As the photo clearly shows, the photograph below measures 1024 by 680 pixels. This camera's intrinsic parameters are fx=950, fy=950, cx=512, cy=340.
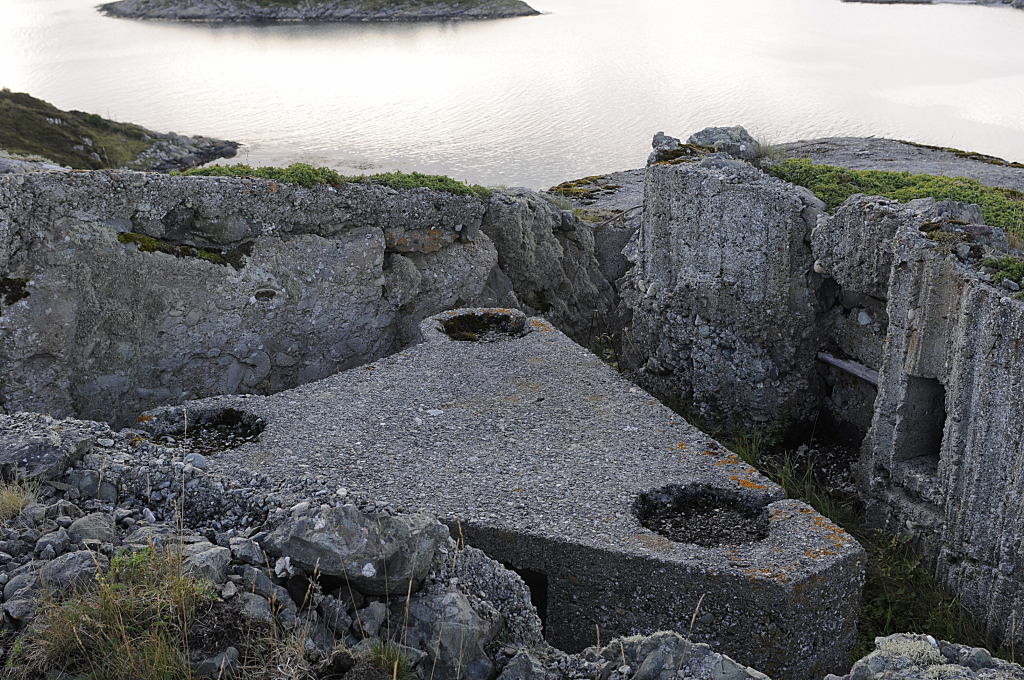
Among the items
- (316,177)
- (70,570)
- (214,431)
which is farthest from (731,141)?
(70,570)

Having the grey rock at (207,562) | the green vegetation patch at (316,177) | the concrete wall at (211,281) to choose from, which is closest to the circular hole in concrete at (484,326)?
the concrete wall at (211,281)

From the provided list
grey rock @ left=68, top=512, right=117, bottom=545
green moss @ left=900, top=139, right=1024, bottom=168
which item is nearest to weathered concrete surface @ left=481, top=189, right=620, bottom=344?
green moss @ left=900, top=139, right=1024, bottom=168

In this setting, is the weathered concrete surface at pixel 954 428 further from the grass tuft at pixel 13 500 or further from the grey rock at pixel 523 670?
the grass tuft at pixel 13 500

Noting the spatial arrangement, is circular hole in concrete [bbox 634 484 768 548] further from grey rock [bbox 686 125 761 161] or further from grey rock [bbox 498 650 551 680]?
grey rock [bbox 686 125 761 161]

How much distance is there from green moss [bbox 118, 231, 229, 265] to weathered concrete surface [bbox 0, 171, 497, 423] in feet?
0.23

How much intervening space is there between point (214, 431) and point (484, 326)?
4.05 meters

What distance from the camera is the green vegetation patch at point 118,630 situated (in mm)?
4516

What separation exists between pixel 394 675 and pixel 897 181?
10.3 metres

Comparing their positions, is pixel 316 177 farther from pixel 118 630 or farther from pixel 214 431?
pixel 118 630

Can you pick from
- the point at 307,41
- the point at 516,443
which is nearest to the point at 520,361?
the point at 516,443

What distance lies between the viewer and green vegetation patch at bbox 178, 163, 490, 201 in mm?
12633

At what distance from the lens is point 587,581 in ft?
26.0

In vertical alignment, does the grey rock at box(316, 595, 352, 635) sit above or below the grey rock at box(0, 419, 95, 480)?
below

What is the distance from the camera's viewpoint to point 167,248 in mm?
11656
